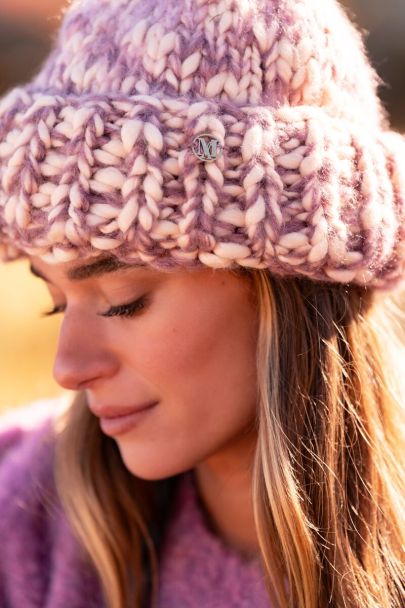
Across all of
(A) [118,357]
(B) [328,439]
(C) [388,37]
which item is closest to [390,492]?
(B) [328,439]

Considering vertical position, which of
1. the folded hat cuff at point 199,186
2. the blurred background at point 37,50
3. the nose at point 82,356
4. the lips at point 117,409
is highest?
the folded hat cuff at point 199,186

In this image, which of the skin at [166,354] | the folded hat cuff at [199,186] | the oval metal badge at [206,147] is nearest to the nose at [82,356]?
the skin at [166,354]

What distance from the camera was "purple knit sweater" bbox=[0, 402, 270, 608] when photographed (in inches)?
70.4

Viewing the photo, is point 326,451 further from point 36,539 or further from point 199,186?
point 36,539

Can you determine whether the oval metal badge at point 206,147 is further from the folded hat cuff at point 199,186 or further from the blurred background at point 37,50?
the blurred background at point 37,50

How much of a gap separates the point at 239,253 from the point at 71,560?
0.87 metres

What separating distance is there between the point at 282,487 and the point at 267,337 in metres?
0.26

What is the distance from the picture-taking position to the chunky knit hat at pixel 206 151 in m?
1.37

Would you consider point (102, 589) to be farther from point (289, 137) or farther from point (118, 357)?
point (289, 137)

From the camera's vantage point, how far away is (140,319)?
4.94 feet

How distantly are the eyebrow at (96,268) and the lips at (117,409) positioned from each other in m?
0.25

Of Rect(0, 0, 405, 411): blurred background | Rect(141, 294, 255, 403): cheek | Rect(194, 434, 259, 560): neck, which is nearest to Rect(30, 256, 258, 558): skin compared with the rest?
Rect(141, 294, 255, 403): cheek

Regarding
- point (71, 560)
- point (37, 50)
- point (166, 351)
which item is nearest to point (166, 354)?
point (166, 351)

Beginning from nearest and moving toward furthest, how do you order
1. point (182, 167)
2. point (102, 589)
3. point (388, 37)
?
point (182, 167), point (102, 589), point (388, 37)
